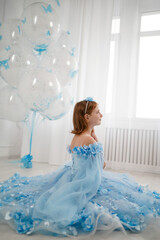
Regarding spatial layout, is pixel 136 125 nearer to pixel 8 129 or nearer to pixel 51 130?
pixel 51 130

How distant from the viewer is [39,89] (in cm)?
206

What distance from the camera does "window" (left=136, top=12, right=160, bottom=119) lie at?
122 inches

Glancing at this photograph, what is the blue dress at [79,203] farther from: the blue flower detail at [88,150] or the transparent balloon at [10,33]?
the transparent balloon at [10,33]

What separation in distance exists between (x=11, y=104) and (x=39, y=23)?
96 cm

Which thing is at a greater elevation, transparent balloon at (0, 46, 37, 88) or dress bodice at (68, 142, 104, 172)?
transparent balloon at (0, 46, 37, 88)

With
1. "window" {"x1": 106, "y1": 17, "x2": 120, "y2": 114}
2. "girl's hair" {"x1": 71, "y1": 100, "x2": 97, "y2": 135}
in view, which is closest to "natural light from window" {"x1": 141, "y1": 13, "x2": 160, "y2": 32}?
"window" {"x1": 106, "y1": 17, "x2": 120, "y2": 114}

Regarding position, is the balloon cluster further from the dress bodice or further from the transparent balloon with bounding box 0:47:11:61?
the dress bodice

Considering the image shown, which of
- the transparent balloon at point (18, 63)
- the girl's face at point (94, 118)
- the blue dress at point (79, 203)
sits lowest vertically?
the blue dress at point (79, 203)

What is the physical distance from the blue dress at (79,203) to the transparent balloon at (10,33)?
5.33 feet

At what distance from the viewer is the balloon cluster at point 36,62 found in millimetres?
2064

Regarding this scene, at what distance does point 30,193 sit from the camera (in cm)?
122

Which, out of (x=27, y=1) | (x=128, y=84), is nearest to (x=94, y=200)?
(x=128, y=84)

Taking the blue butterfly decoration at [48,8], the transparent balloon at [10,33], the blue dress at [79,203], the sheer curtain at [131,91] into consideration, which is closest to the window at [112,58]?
the sheer curtain at [131,91]

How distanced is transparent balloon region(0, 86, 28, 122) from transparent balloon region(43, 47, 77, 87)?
54 centimetres
